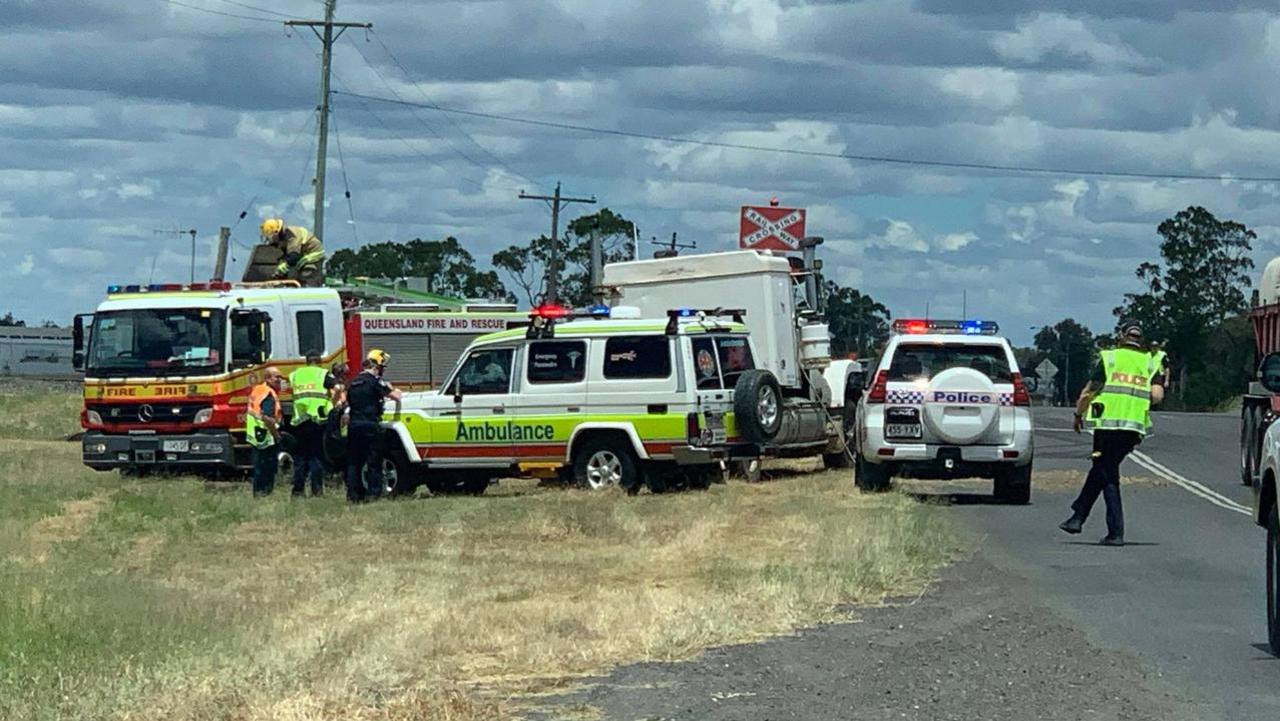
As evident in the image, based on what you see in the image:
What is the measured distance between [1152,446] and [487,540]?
20.5m

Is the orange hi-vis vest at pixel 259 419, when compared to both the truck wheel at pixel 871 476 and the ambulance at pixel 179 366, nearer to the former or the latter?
the ambulance at pixel 179 366

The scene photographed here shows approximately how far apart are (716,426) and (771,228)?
599 centimetres

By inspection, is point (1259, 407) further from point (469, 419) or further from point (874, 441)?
point (469, 419)

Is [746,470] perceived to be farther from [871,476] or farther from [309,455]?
[309,455]

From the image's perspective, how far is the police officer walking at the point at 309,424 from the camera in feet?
75.4

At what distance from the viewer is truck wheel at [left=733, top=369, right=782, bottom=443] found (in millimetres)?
22609

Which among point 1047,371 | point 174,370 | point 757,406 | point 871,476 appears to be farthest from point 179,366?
point 1047,371

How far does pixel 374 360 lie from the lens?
73.4ft

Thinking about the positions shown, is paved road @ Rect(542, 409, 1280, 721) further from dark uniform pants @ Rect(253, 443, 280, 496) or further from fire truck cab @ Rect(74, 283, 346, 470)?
fire truck cab @ Rect(74, 283, 346, 470)

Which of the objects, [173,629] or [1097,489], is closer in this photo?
[173,629]

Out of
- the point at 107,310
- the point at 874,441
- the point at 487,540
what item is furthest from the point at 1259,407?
the point at 107,310

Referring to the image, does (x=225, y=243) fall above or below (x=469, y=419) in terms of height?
above

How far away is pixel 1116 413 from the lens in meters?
17.0

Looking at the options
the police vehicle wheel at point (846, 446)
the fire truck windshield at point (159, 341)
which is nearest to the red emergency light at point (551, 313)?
the fire truck windshield at point (159, 341)
